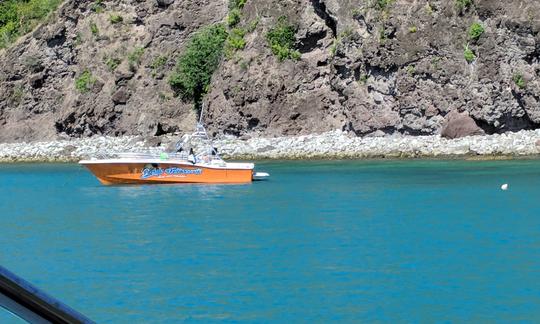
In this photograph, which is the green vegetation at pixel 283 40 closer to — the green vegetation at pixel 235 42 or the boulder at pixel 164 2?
the green vegetation at pixel 235 42

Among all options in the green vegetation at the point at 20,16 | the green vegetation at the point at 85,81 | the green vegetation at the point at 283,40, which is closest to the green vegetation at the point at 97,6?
the green vegetation at the point at 20,16

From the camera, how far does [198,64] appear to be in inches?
2640

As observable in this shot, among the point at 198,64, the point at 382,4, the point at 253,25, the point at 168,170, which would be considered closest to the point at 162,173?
the point at 168,170

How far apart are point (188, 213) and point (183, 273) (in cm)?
1201

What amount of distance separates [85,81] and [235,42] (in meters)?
13.6

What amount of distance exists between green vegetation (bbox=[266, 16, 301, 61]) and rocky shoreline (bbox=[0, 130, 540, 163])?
242 inches

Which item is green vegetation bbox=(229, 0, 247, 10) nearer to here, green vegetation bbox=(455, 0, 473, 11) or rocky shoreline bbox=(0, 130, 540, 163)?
rocky shoreline bbox=(0, 130, 540, 163)

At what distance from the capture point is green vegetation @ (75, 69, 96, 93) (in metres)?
71.4

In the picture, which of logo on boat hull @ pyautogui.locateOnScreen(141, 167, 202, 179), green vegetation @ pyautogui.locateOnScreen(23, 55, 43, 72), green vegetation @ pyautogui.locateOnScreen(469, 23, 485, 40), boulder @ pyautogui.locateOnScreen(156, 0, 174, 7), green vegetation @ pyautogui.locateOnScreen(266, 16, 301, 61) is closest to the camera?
logo on boat hull @ pyautogui.locateOnScreen(141, 167, 202, 179)

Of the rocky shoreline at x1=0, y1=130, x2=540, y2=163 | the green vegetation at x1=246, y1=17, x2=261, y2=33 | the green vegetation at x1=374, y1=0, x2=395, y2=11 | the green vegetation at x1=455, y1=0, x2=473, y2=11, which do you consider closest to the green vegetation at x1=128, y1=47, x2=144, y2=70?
the rocky shoreline at x1=0, y1=130, x2=540, y2=163

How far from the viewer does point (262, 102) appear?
63.4 metres

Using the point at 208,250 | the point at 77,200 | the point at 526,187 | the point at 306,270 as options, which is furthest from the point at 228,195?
the point at 306,270

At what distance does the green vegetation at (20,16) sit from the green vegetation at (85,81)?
8817 mm

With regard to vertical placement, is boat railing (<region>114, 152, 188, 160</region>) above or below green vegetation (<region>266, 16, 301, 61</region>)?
below
